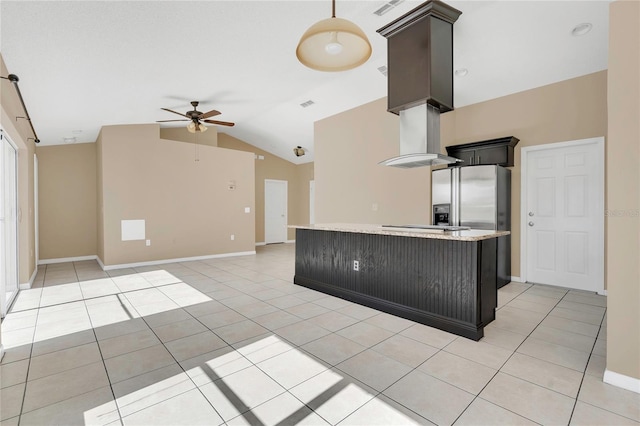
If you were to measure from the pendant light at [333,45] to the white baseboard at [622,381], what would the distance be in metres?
2.72

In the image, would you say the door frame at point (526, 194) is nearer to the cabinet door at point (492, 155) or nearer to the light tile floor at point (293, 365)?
the cabinet door at point (492, 155)

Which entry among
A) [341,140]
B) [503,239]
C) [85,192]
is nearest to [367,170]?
[341,140]

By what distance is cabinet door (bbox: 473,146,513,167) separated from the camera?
4.69 metres

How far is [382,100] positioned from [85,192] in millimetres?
6798

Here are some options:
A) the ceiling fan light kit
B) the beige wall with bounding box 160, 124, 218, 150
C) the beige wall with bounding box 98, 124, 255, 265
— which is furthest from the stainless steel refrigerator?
the beige wall with bounding box 160, 124, 218, 150

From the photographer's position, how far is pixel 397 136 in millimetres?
5449

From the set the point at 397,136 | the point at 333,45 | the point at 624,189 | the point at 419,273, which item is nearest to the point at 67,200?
the point at 397,136

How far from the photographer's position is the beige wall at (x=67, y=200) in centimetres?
664

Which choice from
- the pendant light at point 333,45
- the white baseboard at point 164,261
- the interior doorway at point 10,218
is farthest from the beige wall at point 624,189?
the white baseboard at point 164,261

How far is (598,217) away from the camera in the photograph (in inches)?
162

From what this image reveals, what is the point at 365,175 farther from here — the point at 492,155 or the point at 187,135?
the point at 187,135

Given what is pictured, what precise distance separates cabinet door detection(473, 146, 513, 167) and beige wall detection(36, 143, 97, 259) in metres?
8.00

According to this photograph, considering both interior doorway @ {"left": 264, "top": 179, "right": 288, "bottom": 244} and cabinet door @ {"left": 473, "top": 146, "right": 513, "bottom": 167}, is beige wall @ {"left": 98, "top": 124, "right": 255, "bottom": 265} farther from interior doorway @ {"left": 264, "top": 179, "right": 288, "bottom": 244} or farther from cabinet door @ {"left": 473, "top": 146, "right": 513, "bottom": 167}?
cabinet door @ {"left": 473, "top": 146, "right": 513, "bottom": 167}

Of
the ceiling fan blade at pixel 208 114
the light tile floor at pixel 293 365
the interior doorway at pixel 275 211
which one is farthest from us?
the interior doorway at pixel 275 211
